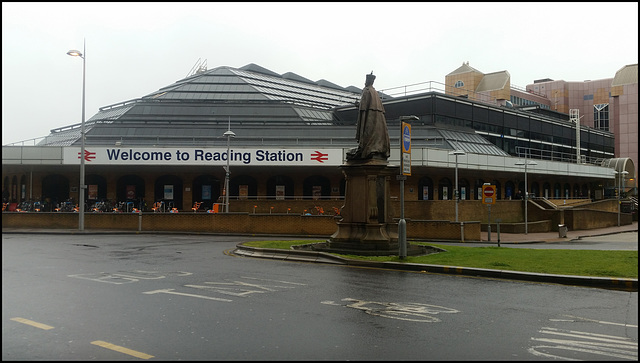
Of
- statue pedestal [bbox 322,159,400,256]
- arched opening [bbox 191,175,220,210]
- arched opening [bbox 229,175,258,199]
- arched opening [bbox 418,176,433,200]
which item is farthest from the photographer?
arched opening [bbox 418,176,433,200]

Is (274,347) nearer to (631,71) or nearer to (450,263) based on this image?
(450,263)

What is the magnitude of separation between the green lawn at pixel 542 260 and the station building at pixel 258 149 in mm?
17588

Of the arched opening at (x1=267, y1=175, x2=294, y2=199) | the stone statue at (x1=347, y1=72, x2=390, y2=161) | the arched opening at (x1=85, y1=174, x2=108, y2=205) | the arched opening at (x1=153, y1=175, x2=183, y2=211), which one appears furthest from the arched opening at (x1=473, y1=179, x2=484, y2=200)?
the stone statue at (x1=347, y1=72, x2=390, y2=161)

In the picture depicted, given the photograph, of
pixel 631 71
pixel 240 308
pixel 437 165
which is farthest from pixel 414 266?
pixel 631 71

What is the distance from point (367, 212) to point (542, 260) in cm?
563

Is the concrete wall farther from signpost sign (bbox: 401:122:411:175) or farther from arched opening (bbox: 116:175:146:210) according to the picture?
signpost sign (bbox: 401:122:411:175)

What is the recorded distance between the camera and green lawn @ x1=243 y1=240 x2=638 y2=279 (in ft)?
44.4

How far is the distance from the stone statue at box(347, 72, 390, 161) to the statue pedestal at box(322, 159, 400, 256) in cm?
27

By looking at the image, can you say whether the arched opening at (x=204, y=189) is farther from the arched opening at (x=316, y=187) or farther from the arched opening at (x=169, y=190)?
the arched opening at (x=316, y=187)

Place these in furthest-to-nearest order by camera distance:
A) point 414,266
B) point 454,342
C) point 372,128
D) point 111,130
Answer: point 111,130
point 372,128
point 414,266
point 454,342

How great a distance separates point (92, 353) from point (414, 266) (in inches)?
402

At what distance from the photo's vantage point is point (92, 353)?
6387 mm

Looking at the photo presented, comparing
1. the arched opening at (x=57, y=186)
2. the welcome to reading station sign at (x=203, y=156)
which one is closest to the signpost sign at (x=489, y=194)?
the welcome to reading station sign at (x=203, y=156)

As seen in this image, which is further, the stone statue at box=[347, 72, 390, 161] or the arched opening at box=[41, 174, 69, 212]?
the arched opening at box=[41, 174, 69, 212]
